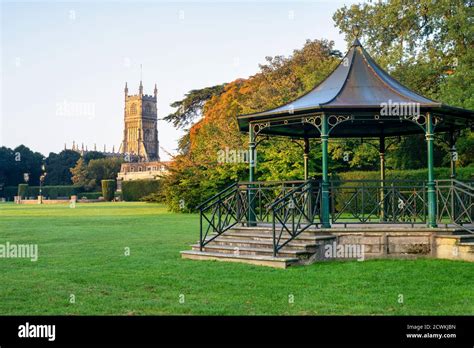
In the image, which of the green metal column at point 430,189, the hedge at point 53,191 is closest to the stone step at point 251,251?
the green metal column at point 430,189

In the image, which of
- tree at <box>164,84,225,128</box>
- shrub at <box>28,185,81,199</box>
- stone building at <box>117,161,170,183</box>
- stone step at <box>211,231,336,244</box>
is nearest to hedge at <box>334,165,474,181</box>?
stone step at <box>211,231,336,244</box>

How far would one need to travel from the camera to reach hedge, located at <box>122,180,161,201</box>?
66.3m

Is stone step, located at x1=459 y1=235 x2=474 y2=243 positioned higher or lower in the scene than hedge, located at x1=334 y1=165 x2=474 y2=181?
lower

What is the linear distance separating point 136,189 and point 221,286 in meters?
58.4

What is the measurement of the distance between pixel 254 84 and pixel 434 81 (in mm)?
15942

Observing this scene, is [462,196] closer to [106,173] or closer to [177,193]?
[177,193]

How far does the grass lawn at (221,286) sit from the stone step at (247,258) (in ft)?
1.01

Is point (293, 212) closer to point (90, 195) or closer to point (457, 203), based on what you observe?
point (457, 203)

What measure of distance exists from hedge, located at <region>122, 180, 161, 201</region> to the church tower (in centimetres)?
9173

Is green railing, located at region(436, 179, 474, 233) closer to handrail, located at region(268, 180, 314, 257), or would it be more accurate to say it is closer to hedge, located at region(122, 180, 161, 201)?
handrail, located at region(268, 180, 314, 257)

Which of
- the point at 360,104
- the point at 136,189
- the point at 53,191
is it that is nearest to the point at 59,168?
the point at 53,191
